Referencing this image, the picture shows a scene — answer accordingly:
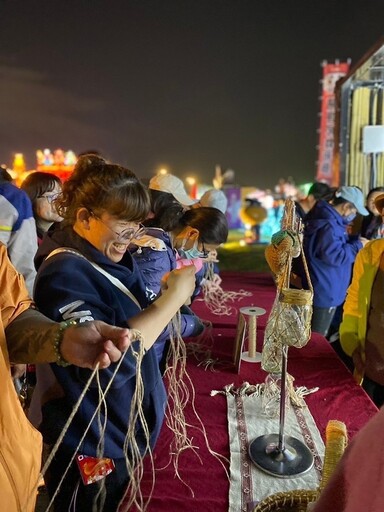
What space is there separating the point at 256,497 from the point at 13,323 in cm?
81

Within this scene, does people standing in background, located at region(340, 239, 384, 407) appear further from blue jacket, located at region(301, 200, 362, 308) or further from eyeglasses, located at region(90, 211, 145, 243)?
eyeglasses, located at region(90, 211, 145, 243)

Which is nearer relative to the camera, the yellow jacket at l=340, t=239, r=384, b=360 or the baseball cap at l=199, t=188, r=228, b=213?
the yellow jacket at l=340, t=239, r=384, b=360

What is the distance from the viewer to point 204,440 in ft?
4.58

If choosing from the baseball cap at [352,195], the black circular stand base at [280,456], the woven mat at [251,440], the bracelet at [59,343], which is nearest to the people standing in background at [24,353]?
the bracelet at [59,343]

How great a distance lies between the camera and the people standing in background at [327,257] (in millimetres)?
3137

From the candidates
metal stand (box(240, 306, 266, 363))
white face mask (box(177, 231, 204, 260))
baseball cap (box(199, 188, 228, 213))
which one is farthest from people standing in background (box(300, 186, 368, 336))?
white face mask (box(177, 231, 204, 260))

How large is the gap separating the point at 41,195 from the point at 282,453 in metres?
2.23

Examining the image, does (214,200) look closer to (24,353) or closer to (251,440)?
(251,440)

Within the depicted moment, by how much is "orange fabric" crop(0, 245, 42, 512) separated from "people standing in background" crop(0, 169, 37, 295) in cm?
136

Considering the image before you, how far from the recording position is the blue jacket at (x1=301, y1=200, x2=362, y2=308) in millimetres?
3135

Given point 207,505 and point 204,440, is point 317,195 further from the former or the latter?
point 207,505

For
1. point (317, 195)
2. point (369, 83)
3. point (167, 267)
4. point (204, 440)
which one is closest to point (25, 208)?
point (167, 267)

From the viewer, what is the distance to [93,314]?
1.05 metres

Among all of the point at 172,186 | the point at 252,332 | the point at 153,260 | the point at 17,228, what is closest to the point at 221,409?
the point at 252,332
